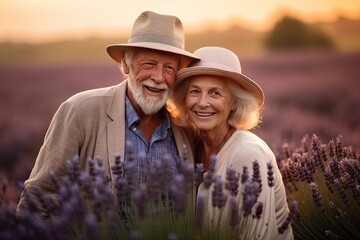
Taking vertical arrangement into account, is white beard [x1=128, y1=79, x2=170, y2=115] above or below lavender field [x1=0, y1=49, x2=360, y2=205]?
above

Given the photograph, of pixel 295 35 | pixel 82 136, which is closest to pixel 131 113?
pixel 82 136

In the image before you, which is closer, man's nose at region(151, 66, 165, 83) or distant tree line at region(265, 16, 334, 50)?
man's nose at region(151, 66, 165, 83)

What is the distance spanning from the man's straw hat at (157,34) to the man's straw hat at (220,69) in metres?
0.10

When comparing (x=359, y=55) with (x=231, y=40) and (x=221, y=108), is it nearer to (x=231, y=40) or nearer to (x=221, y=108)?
(x=221, y=108)

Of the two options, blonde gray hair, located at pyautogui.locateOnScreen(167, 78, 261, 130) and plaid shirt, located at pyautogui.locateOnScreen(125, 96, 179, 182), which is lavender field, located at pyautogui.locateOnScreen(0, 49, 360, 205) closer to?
blonde gray hair, located at pyautogui.locateOnScreen(167, 78, 261, 130)

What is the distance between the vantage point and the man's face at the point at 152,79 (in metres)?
3.18

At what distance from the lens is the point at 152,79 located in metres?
3.19

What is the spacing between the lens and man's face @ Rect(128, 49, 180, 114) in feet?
10.4

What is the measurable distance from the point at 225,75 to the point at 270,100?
7961 millimetres

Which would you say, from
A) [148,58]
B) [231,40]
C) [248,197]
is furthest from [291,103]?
[231,40]

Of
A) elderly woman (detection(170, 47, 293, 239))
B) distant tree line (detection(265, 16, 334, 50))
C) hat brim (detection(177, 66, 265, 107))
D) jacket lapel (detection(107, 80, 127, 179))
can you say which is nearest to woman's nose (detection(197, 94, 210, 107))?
elderly woman (detection(170, 47, 293, 239))

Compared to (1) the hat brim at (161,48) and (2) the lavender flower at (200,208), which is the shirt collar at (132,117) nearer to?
(1) the hat brim at (161,48)

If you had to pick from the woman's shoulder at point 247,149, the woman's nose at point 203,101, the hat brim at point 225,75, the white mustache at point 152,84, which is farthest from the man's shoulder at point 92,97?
the woman's shoulder at point 247,149

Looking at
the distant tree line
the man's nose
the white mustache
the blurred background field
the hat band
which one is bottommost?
the blurred background field
